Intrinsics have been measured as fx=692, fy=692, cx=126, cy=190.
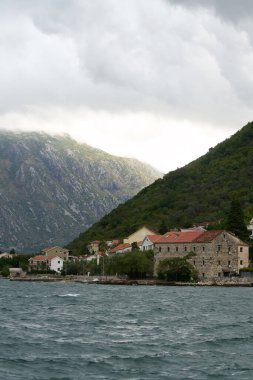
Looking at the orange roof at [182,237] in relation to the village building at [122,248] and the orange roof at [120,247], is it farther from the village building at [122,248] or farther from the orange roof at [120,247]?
the orange roof at [120,247]

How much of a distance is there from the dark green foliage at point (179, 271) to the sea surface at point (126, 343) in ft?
214

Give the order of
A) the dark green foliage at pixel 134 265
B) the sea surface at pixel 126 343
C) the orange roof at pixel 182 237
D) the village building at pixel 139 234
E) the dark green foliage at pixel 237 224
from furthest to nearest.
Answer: the village building at pixel 139 234 < the dark green foliage at pixel 237 224 < the dark green foliage at pixel 134 265 < the orange roof at pixel 182 237 < the sea surface at pixel 126 343

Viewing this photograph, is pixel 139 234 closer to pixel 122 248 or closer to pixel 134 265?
pixel 122 248

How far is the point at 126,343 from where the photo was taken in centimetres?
4172

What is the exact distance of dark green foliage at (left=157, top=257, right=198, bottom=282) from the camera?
133 metres

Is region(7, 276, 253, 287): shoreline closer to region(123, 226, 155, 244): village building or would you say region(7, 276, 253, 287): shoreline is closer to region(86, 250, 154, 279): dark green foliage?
region(86, 250, 154, 279): dark green foliage

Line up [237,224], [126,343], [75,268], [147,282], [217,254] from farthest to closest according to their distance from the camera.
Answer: [75,268] < [237,224] < [217,254] < [147,282] < [126,343]

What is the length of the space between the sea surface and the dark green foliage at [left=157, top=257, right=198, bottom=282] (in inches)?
2566

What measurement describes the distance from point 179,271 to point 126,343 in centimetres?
9321

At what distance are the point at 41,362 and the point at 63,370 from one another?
260cm

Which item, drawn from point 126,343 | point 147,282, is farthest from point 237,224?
point 126,343

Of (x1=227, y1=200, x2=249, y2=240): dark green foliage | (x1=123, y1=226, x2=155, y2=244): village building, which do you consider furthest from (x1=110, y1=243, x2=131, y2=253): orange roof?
(x1=227, y1=200, x2=249, y2=240): dark green foliage

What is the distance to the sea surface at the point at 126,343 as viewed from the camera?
33531 mm

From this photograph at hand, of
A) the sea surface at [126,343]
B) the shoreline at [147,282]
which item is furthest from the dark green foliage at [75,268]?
the sea surface at [126,343]
